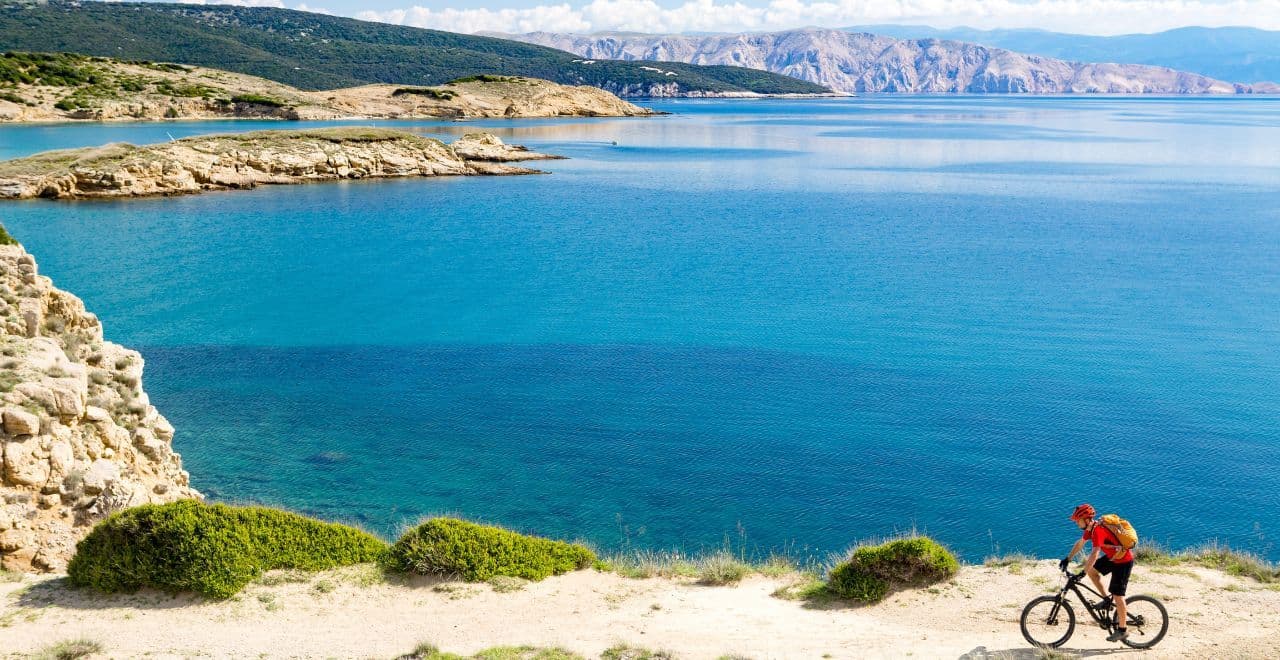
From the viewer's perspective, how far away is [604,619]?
35.9 feet

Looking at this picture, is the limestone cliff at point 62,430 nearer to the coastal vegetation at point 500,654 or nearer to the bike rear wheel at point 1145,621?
the coastal vegetation at point 500,654

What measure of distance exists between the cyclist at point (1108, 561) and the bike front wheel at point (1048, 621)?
1.33ft

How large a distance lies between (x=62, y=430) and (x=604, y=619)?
863cm

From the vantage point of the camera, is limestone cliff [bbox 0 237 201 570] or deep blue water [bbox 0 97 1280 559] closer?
limestone cliff [bbox 0 237 201 570]

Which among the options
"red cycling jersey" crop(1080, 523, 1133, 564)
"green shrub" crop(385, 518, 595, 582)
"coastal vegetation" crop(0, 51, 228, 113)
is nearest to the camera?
"red cycling jersey" crop(1080, 523, 1133, 564)

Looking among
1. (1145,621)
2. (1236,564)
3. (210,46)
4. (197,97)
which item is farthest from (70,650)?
(210,46)

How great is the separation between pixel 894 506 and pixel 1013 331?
13.7 m

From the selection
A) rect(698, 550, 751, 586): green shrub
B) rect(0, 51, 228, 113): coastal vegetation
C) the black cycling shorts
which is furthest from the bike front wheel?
rect(0, 51, 228, 113): coastal vegetation

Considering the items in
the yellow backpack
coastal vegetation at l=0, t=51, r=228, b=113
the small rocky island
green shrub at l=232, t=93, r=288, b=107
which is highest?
coastal vegetation at l=0, t=51, r=228, b=113

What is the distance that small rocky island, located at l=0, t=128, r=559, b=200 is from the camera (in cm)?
5538

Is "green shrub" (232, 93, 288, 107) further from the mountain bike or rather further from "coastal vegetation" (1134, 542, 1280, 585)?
the mountain bike

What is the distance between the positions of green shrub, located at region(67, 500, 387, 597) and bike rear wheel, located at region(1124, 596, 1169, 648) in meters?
9.48

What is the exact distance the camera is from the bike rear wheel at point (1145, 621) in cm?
967

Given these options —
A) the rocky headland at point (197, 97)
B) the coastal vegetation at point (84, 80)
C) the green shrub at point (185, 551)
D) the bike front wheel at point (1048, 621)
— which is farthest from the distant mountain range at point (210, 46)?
the bike front wheel at point (1048, 621)
